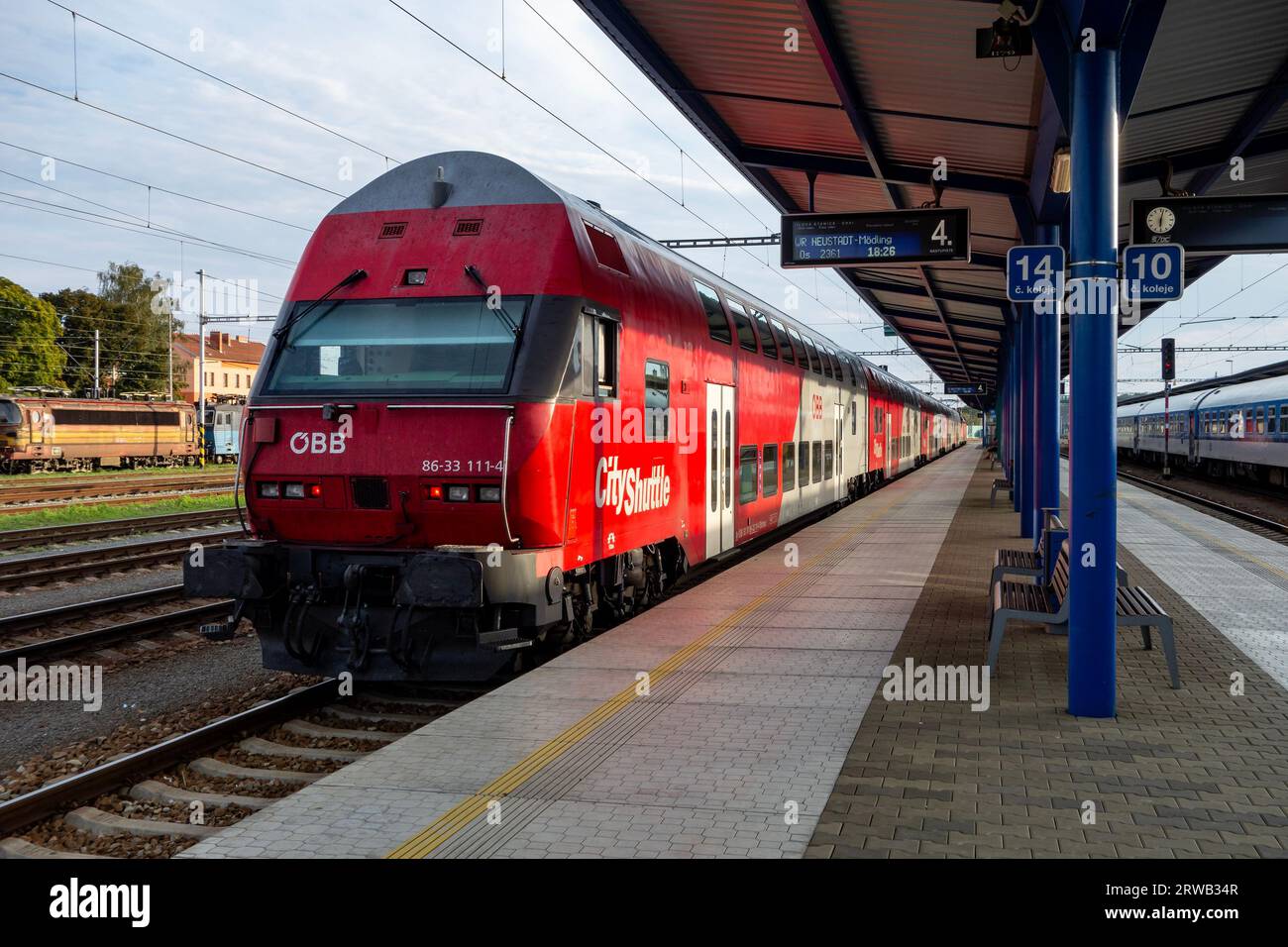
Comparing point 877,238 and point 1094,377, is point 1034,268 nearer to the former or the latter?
point 1094,377

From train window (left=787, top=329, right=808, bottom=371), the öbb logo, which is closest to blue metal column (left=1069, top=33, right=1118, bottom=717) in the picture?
the öbb logo

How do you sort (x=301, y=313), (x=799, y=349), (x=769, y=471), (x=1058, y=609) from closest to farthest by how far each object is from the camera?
1. (x=1058, y=609)
2. (x=301, y=313)
3. (x=769, y=471)
4. (x=799, y=349)

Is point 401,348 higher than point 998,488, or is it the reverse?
point 401,348

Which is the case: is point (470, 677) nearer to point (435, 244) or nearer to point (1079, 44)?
point (435, 244)

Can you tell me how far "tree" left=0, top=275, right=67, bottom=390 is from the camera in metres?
55.2

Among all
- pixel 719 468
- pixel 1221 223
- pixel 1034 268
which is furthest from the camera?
pixel 719 468

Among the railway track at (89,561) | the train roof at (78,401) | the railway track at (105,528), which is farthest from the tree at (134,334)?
the railway track at (89,561)

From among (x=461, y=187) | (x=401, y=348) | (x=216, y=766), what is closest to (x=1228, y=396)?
(x=461, y=187)

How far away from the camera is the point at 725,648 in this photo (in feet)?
25.3

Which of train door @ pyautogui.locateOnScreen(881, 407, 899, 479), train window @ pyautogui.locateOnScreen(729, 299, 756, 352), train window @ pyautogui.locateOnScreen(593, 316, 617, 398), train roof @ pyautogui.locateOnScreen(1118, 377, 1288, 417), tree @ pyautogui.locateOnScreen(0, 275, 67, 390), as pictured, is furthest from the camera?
tree @ pyautogui.locateOnScreen(0, 275, 67, 390)

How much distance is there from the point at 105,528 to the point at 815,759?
1554cm

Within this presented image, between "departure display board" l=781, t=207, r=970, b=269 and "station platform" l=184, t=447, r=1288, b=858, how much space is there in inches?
159

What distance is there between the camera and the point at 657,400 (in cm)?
870

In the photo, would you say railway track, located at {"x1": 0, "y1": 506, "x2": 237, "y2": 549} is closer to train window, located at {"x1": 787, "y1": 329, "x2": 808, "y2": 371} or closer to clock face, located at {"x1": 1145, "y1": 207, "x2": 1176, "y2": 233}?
train window, located at {"x1": 787, "y1": 329, "x2": 808, "y2": 371}
